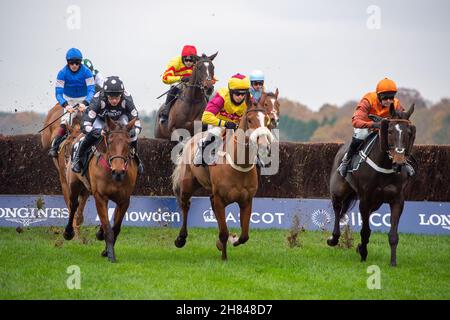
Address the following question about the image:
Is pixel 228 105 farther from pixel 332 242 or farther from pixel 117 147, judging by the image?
pixel 332 242

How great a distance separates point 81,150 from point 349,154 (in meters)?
3.71

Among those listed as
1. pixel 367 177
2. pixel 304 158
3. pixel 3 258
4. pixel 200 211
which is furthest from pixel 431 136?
pixel 3 258

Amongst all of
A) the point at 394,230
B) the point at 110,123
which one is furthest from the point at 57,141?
the point at 394,230

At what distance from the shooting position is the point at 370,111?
1234cm

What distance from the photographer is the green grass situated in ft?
31.9

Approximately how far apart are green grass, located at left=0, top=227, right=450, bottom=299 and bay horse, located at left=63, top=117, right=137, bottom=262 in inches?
19.4

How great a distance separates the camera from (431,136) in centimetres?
3092

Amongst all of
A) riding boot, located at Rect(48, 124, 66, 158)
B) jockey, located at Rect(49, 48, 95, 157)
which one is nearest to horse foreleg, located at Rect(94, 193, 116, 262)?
jockey, located at Rect(49, 48, 95, 157)

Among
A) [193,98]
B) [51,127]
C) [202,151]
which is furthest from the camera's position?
[193,98]

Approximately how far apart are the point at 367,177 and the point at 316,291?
2.64 metres

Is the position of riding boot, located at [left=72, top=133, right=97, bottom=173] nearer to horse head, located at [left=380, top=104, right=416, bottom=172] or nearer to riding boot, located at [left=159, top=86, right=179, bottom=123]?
horse head, located at [left=380, top=104, right=416, bottom=172]

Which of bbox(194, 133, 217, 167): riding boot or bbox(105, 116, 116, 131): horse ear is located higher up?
bbox(105, 116, 116, 131): horse ear
